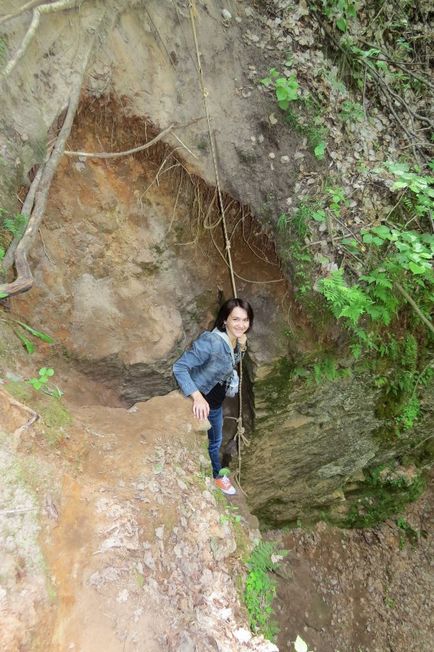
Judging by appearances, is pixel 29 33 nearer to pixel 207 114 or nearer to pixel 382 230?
pixel 207 114

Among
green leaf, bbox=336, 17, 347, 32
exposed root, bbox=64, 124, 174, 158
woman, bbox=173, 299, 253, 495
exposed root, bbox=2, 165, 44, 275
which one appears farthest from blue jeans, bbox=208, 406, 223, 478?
green leaf, bbox=336, 17, 347, 32

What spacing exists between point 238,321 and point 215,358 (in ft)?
1.49

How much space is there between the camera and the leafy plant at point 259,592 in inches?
115

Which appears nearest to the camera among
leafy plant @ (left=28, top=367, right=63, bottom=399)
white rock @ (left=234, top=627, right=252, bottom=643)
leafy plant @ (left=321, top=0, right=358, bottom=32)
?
white rock @ (left=234, top=627, right=252, bottom=643)

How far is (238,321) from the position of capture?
4215 millimetres

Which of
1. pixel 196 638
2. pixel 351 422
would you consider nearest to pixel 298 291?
pixel 351 422

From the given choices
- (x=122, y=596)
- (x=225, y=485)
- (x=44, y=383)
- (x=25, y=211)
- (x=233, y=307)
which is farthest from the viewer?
(x=225, y=485)

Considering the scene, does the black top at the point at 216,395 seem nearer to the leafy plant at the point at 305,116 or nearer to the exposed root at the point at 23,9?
the leafy plant at the point at 305,116

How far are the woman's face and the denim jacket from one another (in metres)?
0.12

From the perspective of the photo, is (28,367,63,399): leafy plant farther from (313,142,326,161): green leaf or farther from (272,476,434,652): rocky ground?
(272,476,434,652): rocky ground

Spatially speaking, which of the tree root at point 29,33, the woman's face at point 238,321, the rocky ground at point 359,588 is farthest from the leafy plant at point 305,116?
the rocky ground at point 359,588

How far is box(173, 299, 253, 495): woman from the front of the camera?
417 centimetres

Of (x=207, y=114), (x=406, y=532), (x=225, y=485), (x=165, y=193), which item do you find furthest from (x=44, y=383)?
(x=406, y=532)

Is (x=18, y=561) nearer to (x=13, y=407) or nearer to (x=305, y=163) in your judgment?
(x=13, y=407)
